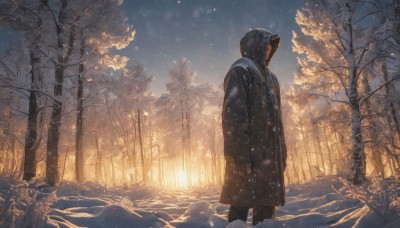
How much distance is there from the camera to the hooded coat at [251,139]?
3172mm

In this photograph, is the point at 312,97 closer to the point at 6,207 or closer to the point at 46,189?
the point at 46,189

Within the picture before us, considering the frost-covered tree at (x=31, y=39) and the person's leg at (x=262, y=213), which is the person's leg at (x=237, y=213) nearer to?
the person's leg at (x=262, y=213)

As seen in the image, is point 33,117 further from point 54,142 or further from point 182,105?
point 182,105

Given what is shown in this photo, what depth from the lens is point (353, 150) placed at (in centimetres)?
888

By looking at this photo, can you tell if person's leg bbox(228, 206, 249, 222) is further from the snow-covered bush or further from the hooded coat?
the snow-covered bush

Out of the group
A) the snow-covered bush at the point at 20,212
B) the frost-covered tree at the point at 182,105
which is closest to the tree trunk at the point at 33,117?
the snow-covered bush at the point at 20,212

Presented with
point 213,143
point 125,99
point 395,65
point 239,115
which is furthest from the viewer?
point 213,143

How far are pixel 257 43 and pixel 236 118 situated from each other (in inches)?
51.5

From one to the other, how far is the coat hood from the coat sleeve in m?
0.65

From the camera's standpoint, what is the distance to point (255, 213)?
345 centimetres

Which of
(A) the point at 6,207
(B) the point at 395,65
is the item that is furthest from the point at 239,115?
(B) the point at 395,65

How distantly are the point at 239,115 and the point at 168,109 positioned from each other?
24.0 metres

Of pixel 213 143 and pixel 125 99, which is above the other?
pixel 125 99

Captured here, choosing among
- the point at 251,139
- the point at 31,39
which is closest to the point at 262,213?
the point at 251,139
